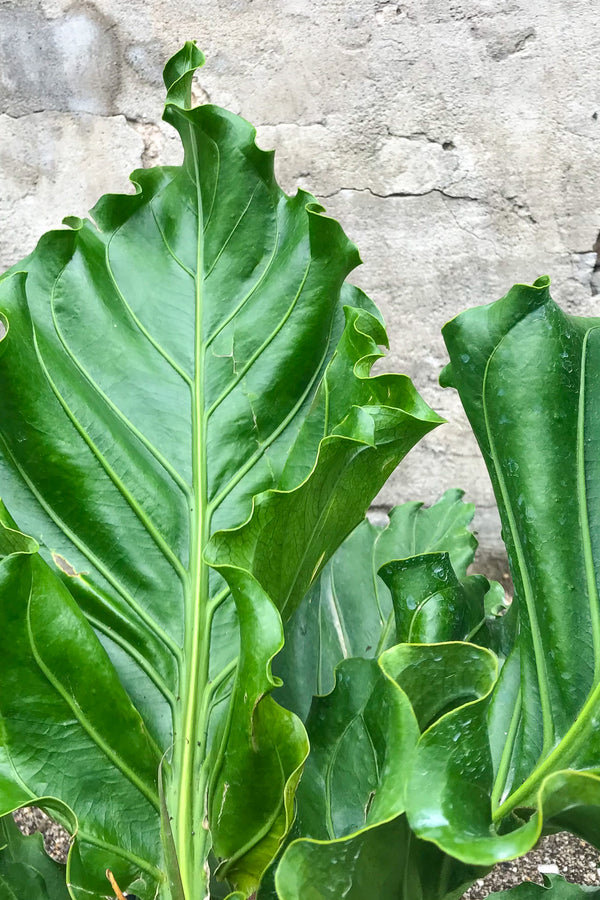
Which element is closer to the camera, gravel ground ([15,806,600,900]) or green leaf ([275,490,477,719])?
green leaf ([275,490,477,719])

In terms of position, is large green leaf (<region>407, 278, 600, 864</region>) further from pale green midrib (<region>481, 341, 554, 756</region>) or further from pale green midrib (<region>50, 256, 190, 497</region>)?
pale green midrib (<region>50, 256, 190, 497</region>)

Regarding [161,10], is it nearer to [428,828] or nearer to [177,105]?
[177,105]

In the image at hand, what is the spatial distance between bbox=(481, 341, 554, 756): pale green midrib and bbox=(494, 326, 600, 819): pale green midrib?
0.05 feet

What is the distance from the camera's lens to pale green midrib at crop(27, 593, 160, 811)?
1.35 feet

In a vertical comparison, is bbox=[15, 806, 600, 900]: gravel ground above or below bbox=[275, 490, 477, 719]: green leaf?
below

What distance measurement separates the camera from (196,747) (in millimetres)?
474

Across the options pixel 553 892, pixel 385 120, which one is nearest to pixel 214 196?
pixel 553 892

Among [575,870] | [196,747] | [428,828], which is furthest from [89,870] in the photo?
[575,870]

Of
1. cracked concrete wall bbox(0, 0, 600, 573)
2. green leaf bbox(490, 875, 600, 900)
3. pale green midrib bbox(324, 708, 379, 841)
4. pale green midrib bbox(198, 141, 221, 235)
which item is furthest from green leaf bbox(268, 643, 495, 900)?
cracked concrete wall bbox(0, 0, 600, 573)

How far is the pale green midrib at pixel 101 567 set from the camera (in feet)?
1.68

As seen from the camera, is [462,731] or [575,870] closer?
[462,731]

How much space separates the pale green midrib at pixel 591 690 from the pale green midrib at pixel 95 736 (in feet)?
0.69

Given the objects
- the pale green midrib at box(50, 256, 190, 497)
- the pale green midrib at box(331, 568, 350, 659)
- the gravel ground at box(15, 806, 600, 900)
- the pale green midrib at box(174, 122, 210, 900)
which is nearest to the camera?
the pale green midrib at box(174, 122, 210, 900)

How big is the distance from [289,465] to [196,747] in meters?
0.19
